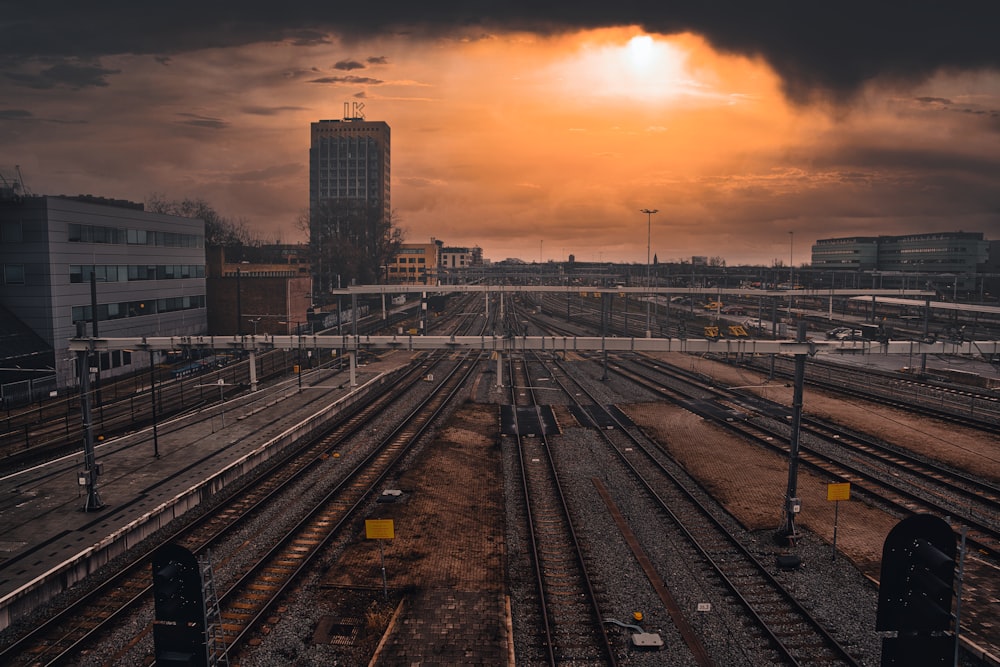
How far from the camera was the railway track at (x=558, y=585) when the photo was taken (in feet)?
43.7

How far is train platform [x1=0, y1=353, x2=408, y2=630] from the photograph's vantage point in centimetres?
1594

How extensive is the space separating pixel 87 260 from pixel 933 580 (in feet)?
168

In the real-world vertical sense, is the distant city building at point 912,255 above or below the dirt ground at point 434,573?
above

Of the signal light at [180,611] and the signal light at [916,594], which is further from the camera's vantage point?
the signal light at [180,611]

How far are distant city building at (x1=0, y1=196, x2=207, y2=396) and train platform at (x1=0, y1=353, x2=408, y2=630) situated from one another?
→ 388 inches

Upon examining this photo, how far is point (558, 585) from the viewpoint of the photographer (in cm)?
1614

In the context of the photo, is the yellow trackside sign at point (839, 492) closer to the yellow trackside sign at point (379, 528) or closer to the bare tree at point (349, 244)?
the yellow trackside sign at point (379, 528)

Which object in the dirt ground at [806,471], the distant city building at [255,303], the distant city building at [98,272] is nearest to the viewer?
the dirt ground at [806,471]

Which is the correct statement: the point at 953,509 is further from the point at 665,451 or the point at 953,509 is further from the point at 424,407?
the point at 424,407

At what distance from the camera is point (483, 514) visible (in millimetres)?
20875

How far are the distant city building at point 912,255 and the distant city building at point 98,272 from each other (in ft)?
337

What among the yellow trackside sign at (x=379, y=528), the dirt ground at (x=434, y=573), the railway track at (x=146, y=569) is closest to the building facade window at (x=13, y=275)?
the railway track at (x=146, y=569)

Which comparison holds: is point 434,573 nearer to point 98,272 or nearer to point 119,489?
point 119,489

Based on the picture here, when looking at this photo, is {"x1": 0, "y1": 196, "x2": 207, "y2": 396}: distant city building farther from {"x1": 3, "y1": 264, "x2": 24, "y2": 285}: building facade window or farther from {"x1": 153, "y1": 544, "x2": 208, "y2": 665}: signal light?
{"x1": 153, "y1": 544, "x2": 208, "y2": 665}: signal light
